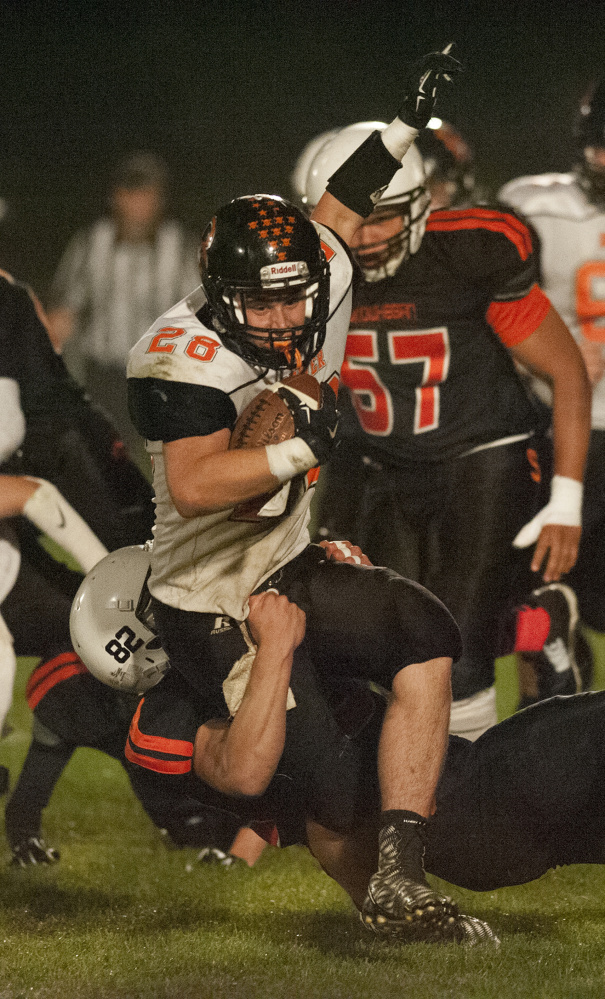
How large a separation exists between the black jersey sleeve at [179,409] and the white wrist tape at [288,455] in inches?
4.8

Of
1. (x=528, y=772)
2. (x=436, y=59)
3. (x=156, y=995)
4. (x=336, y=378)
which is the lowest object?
(x=156, y=995)

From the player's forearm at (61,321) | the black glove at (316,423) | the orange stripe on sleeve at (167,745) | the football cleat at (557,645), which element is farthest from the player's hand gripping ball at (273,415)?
the player's forearm at (61,321)

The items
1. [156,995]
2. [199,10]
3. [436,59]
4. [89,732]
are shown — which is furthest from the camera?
[199,10]

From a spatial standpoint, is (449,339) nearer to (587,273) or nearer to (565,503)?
(565,503)

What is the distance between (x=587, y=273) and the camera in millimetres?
3725

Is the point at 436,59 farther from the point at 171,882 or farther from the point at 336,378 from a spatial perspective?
the point at 171,882

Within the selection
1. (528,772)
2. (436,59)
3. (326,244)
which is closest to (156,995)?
(528,772)

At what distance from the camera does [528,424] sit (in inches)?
124

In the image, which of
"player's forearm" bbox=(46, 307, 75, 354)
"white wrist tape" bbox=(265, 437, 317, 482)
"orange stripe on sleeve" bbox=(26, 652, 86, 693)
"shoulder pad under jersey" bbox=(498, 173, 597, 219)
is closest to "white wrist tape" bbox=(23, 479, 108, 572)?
"orange stripe on sleeve" bbox=(26, 652, 86, 693)

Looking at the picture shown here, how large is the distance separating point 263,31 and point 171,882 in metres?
7.21

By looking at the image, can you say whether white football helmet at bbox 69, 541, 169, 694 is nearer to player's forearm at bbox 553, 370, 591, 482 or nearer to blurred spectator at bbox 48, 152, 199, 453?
player's forearm at bbox 553, 370, 591, 482

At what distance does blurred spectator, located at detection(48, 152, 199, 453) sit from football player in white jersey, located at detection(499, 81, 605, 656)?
132 inches

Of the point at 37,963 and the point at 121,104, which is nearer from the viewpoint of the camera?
the point at 37,963

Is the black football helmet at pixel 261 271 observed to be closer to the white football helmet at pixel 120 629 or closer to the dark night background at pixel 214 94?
the white football helmet at pixel 120 629
